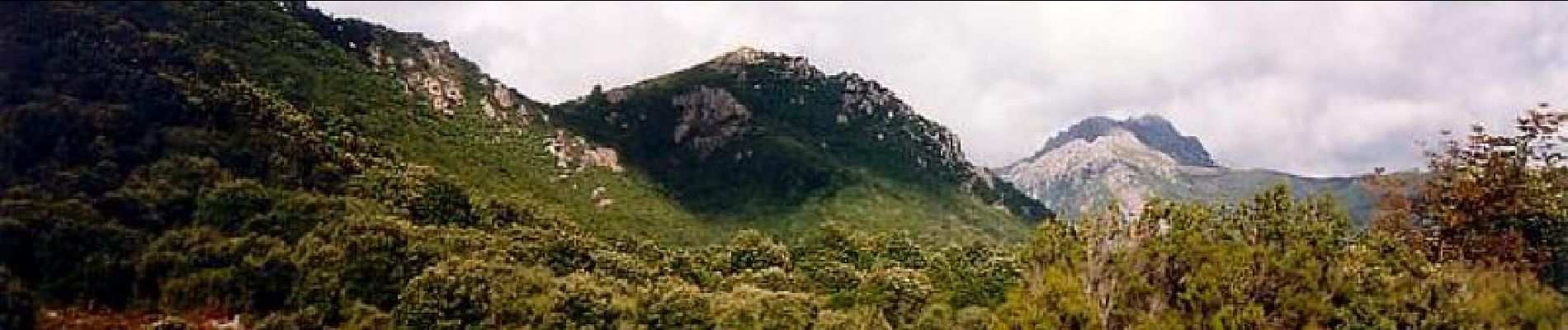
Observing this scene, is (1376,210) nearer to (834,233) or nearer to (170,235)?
(834,233)

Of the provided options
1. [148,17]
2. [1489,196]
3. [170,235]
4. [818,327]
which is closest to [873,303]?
[818,327]

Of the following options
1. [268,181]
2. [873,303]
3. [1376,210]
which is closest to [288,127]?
[268,181]

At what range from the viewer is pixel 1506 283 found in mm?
49094

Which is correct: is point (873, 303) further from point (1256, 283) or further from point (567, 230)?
point (567, 230)

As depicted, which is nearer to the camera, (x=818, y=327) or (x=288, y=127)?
(x=818, y=327)

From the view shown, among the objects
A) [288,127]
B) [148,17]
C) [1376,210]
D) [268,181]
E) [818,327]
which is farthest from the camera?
[148,17]

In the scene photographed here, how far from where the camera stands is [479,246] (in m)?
138

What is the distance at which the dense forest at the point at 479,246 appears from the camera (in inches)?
1913

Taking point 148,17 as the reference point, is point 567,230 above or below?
below

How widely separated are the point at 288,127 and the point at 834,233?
237 ft

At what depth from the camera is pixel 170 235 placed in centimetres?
13538

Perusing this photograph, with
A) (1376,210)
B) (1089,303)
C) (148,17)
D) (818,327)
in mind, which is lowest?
(818,327)

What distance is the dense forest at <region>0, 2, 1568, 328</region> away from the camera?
159ft

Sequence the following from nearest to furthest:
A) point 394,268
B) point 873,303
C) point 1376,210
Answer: point 1376,210, point 873,303, point 394,268
